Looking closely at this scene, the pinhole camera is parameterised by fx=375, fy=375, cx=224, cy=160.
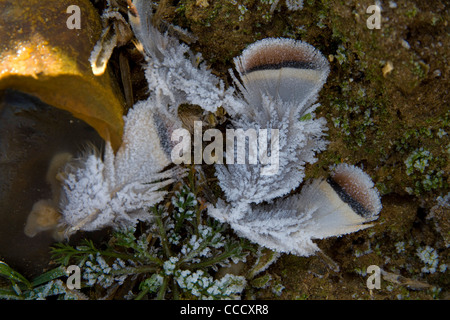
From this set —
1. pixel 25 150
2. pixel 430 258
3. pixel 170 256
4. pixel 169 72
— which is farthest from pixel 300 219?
pixel 25 150

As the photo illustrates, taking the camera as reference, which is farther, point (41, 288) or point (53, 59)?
point (41, 288)

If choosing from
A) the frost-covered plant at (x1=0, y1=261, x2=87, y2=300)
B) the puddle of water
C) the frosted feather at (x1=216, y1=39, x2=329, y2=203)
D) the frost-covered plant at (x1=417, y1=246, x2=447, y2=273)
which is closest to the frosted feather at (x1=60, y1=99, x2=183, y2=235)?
the puddle of water

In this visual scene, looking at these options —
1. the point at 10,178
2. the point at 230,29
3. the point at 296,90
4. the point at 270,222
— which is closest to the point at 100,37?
the point at 230,29

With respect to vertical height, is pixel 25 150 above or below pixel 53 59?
below

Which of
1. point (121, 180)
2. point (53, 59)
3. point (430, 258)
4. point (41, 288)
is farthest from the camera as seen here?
point (430, 258)

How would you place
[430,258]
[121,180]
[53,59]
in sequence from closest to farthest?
[53,59] → [121,180] → [430,258]

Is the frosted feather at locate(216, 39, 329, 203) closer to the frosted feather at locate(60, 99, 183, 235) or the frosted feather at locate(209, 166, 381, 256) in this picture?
the frosted feather at locate(209, 166, 381, 256)

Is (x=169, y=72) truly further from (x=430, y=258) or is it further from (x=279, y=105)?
(x=430, y=258)
